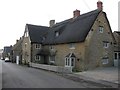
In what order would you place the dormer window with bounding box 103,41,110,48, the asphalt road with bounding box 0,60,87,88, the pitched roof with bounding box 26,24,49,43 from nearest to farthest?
1. the asphalt road with bounding box 0,60,87,88
2. the dormer window with bounding box 103,41,110,48
3. the pitched roof with bounding box 26,24,49,43

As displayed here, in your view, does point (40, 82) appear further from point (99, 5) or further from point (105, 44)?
point (99, 5)

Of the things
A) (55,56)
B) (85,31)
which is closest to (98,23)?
(85,31)

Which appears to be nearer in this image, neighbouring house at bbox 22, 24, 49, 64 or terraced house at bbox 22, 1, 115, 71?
terraced house at bbox 22, 1, 115, 71

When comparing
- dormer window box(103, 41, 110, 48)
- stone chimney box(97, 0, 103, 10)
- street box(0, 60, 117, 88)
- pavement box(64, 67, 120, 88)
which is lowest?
pavement box(64, 67, 120, 88)

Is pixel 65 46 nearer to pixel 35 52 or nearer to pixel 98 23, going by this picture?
pixel 98 23

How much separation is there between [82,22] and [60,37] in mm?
6703

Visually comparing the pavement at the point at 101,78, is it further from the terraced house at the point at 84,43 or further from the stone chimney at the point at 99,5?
the stone chimney at the point at 99,5

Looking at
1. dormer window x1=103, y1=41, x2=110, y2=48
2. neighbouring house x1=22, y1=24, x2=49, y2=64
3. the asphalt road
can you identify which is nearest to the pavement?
the asphalt road

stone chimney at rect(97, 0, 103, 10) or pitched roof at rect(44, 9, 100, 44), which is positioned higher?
stone chimney at rect(97, 0, 103, 10)

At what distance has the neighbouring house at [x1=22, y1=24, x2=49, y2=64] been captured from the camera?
160 feet

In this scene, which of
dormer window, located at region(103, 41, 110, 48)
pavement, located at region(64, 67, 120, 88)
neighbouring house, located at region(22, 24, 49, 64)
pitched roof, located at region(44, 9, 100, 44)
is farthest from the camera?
neighbouring house, located at region(22, 24, 49, 64)

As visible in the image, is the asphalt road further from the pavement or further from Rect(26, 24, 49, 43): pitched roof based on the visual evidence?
Rect(26, 24, 49, 43): pitched roof

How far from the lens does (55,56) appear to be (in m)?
43.0

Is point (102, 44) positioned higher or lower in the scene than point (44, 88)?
higher
